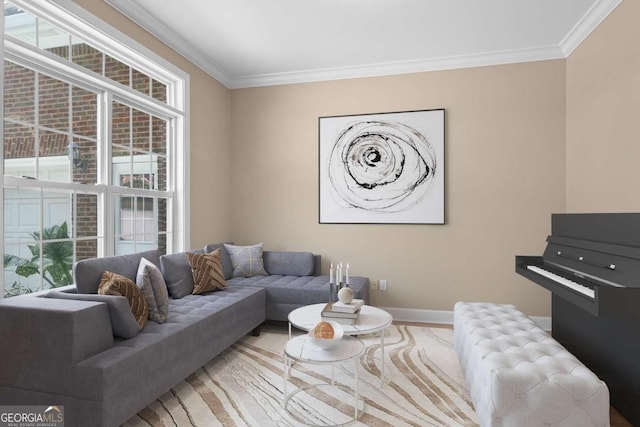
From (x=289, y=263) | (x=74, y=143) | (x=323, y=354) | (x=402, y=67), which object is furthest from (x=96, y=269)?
(x=402, y=67)

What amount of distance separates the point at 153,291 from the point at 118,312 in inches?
18.4

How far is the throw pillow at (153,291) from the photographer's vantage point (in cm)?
255

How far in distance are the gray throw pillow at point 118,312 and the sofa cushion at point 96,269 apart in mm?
161

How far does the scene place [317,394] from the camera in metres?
2.50

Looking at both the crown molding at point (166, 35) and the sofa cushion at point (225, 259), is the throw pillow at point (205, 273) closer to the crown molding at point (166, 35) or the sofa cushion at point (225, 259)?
the sofa cushion at point (225, 259)

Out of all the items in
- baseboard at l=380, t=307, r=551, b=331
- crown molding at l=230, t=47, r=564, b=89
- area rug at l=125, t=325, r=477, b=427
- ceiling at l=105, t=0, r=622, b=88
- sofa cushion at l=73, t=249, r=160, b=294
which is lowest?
area rug at l=125, t=325, r=477, b=427

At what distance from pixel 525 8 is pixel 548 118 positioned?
3.99ft

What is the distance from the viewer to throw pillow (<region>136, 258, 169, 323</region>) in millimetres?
2549

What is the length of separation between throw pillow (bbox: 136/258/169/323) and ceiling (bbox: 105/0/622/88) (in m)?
2.01

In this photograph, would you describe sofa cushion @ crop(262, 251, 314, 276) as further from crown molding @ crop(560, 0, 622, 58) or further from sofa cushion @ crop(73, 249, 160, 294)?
crown molding @ crop(560, 0, 622, 58)

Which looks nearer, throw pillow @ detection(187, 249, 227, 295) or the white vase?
the white vase

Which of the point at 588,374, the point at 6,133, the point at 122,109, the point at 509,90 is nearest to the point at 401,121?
the point at 509,90

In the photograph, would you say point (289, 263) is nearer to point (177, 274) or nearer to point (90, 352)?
point (177, 274)

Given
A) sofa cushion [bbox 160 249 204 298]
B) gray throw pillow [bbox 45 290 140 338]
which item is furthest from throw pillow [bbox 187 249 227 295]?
gray throw pillow [bbox 45 290 140 338]
